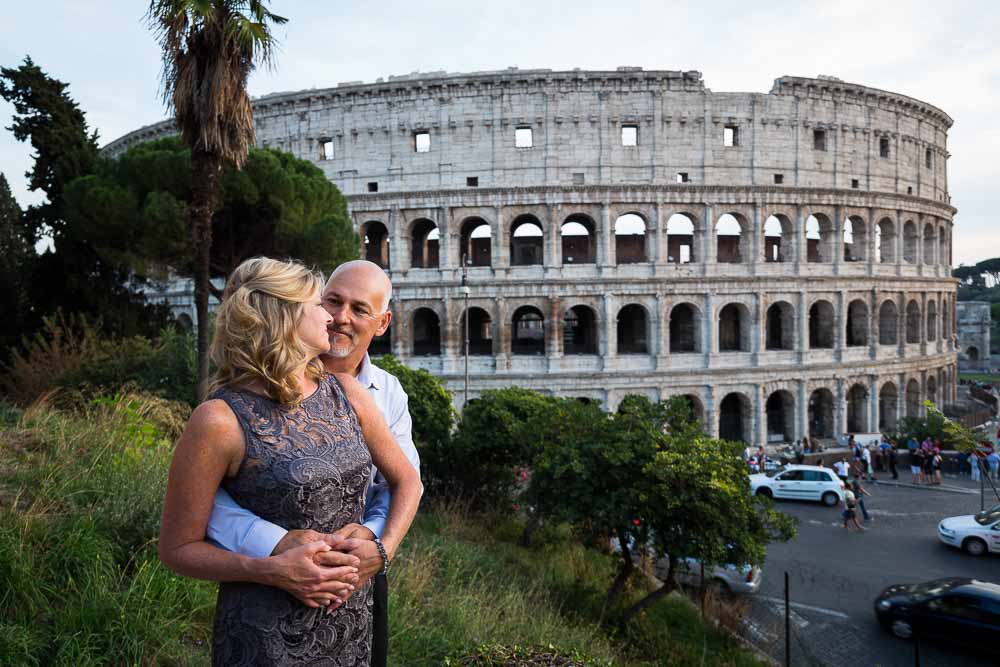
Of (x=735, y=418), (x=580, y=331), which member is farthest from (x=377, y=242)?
(x=735, y=418)

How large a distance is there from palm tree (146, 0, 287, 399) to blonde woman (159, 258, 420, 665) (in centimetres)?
788

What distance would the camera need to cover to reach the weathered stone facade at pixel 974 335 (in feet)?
186

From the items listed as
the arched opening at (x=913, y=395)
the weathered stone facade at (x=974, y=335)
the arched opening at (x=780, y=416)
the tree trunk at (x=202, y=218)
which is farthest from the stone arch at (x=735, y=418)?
the weathered stone facade at (x=974, y=335)

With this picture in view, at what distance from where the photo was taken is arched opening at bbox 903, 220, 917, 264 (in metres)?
27.0

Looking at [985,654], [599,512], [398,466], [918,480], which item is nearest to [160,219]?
[599,512]

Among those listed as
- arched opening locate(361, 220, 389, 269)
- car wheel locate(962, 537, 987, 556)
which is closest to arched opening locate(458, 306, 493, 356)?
arched opening locate(361, 220, 389, 269)

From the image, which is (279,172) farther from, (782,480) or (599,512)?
(782,480)

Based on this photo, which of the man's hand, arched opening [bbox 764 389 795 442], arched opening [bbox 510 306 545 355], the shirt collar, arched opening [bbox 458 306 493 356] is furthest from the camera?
arched opening [bbox 510 306 545 355]

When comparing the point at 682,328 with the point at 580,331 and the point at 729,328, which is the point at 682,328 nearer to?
the point at 729,328

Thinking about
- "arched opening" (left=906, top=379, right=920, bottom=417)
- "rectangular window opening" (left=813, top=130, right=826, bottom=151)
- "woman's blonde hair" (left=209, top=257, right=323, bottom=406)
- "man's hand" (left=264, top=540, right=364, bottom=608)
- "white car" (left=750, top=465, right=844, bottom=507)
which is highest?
"rectangular window opening" (left=813, top=130, right=826, bottom=151)

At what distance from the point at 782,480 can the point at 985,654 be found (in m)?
9.02

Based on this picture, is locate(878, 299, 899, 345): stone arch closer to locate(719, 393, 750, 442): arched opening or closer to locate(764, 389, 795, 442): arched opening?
locate(764, 389, 795, 442): arched opening

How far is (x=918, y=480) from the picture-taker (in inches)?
789

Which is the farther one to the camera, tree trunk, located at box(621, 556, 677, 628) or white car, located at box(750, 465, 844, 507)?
white car, located at box(750, 465, 844, 507)
